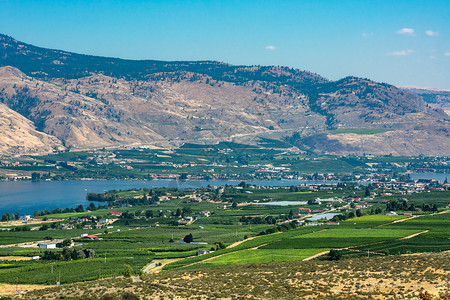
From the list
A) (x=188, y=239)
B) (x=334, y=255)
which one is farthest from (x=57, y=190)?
(x=334, y=255)

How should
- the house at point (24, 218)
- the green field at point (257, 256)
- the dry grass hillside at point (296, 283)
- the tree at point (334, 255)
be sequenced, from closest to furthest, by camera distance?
1. the dry grass hillside at point (296, 283)
2. the tree at point (334, 255)
3. the green field at point (257, 256)
4. the house at point (24, 218)

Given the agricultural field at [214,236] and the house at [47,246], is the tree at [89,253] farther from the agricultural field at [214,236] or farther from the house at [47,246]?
the house at [47,246]

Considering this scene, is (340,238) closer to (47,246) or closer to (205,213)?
(47,246)

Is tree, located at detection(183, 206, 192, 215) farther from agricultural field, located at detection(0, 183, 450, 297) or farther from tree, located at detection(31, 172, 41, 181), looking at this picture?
tree, located at detection(31, 172, 41, 181)

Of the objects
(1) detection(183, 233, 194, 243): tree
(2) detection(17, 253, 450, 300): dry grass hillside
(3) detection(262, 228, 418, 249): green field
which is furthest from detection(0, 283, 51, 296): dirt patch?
(1) detection(183, 233, 194, 243): tree

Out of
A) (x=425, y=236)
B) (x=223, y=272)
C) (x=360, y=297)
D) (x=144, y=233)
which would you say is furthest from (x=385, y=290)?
(x=144, y=233)

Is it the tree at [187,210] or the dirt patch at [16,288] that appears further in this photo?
the tree at [187,210]

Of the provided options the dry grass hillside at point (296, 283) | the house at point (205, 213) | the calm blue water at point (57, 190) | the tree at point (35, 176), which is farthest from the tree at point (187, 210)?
the tree at point (35, 176)

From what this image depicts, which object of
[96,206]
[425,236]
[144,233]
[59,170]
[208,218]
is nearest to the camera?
[425,236]

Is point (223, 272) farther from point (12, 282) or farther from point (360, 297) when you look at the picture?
point (12, 282)
